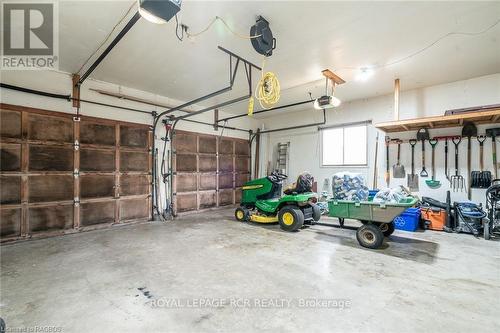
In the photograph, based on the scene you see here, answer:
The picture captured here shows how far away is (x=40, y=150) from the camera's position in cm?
411

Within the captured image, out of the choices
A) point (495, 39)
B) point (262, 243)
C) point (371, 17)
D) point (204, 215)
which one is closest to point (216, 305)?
point (262, 243)

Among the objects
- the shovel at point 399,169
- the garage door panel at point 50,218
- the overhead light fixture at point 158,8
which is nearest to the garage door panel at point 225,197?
the garage door panel at point 50,218

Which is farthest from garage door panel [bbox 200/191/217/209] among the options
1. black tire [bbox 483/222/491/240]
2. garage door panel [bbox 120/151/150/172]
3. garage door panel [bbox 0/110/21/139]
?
black tire [bbox 483/222/491/240]

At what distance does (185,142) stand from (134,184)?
69.8 inches

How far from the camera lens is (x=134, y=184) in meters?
5.32

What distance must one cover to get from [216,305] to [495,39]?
17.1 feet

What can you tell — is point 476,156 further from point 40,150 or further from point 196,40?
point 40,150

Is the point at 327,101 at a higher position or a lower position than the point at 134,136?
higher

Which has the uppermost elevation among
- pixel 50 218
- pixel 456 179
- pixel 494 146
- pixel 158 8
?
pixel 158 8

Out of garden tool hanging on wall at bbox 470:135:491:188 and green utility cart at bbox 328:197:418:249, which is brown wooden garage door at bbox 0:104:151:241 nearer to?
green utility cart at bbox 328:197:418:249

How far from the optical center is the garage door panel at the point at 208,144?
6.74 meters

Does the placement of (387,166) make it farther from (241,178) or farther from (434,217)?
(241,178)
